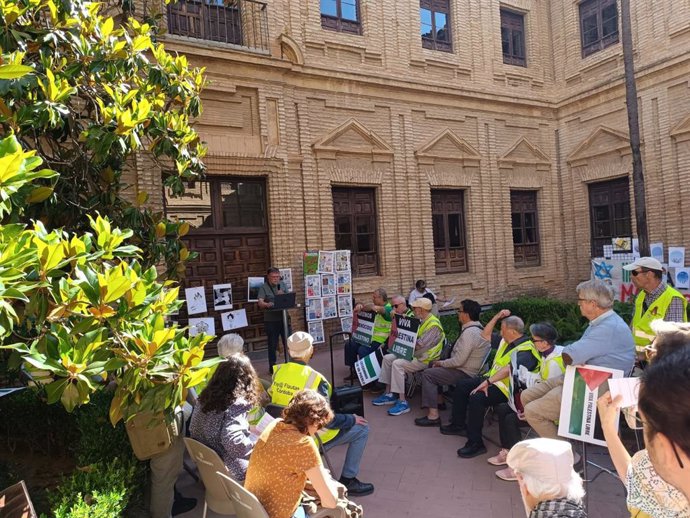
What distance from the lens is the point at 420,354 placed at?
6172 millimetres

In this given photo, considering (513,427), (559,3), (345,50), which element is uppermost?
(559,3)

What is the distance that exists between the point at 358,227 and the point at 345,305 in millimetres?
1931

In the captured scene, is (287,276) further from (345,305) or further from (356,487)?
(356,487)

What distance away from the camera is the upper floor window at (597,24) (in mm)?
12641

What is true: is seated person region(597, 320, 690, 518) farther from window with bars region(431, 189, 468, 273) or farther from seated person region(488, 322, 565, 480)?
window with bars region(431, 189, 468, 273)

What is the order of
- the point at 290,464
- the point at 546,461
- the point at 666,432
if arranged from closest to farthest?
the point at 666,432 → the point at 546,461 → the point at 290,464

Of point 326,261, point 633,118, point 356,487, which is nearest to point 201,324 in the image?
point 326,261

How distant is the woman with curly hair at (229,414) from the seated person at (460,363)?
9.03ft

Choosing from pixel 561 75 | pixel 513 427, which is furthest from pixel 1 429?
pixel 561 75

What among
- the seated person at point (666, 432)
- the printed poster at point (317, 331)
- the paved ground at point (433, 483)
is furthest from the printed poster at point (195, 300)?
the seated person at point (666, 432)

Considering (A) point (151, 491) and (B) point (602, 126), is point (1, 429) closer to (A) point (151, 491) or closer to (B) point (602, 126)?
(A) point (151, 491)

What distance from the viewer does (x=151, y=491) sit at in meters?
3.76

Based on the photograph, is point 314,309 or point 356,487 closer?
point 356,487

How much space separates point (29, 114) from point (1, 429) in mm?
3774
